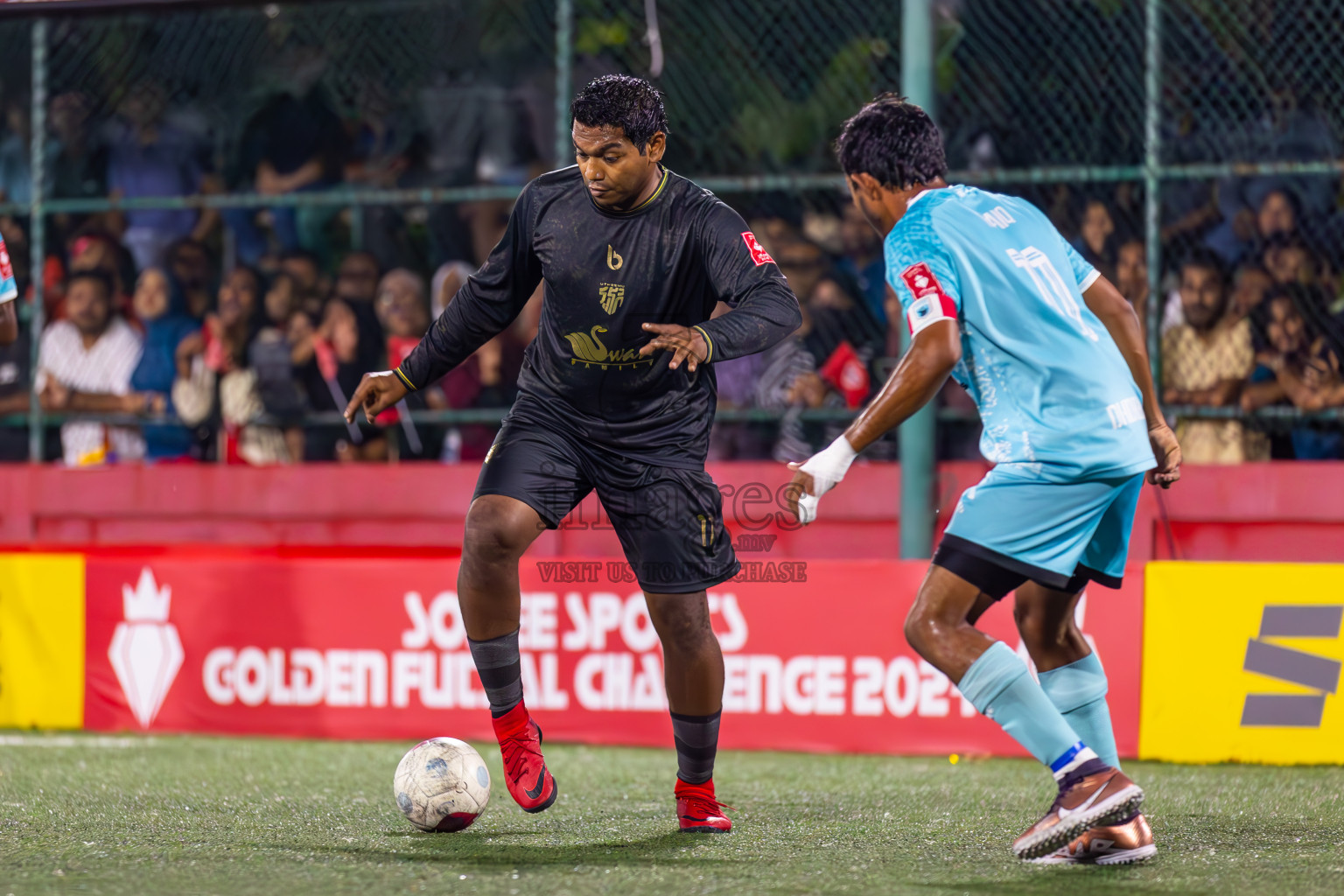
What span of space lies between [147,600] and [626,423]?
12.3ft

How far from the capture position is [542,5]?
8.79 metres

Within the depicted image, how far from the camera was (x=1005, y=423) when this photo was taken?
381 centimetres

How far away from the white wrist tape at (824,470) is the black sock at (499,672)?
3.67ft

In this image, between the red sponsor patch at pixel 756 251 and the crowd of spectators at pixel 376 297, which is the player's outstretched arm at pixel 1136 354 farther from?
the crowd of spectators at pixel 376 297

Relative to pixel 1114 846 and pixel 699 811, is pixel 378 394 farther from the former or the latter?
pixel 1114 846

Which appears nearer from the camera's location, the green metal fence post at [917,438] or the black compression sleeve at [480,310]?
the black compression sleeve at [480,310]

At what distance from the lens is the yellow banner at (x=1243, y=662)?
5965mm

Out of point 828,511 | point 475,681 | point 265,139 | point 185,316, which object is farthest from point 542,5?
point 475,681

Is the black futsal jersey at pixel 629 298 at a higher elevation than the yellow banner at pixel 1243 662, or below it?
higher

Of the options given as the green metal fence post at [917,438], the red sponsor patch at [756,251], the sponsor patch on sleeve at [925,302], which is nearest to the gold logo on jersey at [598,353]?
the red sponsor patch at [756,251]

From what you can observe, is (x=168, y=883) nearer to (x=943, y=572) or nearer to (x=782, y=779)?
(x=943, y=572)

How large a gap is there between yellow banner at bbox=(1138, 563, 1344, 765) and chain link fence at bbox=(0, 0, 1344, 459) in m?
1.06

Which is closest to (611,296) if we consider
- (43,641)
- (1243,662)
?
(1243,662)

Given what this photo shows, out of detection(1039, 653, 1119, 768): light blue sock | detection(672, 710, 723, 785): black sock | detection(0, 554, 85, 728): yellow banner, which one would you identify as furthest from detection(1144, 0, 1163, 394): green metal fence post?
detection(0, 554, 85, 728): yellow banner
